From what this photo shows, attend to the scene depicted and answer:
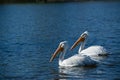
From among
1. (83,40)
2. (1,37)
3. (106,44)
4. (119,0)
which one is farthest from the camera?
(119,0)

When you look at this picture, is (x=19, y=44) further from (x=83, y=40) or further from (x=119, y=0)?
(x=119, y=0)

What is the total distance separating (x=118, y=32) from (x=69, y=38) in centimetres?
476

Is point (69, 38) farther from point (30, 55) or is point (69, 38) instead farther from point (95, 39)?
point (30, 55)

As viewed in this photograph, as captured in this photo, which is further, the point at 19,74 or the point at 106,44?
the point at 106,44

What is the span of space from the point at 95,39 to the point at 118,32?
4.44 metres

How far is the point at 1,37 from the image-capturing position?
108 feet

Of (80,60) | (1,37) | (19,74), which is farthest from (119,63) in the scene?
(1,37)

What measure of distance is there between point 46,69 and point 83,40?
15.3 ft

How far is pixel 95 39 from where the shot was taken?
30.5 meters

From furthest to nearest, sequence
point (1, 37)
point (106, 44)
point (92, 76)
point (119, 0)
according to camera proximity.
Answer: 1. point (119, 0)
2. point (1, 37)
3. point (106, 44)
4. point (92, 76)

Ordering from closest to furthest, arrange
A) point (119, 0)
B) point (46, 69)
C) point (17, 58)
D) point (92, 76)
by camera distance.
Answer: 1. point (92, 76)
2. point (46, 69)
3. point (17, 58)
4. point (119, 0)

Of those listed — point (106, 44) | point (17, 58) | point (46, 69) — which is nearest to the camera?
point (46, 69)

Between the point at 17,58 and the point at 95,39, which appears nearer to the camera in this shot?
the point at 17,58

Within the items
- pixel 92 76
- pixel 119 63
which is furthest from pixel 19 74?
pixel 119 63
